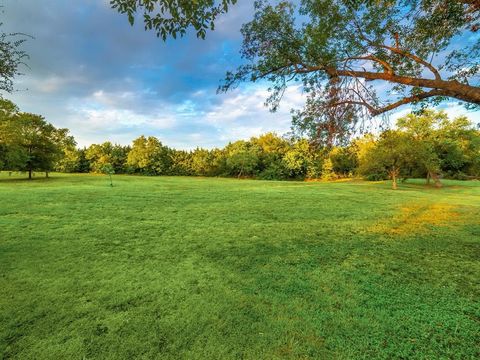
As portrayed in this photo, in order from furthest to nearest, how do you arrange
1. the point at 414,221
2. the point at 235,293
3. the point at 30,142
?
the point at 30,142, the point at 414,221, the point at 235,293

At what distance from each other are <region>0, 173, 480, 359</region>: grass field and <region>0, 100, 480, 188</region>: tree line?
309 cm

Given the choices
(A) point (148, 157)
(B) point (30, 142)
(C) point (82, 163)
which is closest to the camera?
(B) point (30, 142)

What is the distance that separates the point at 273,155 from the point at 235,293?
57.5m

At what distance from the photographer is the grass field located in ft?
9.20

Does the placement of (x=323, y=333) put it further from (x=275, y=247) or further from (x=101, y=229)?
(x=101, y=229)

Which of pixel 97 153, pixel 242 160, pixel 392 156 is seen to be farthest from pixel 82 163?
pixel 392 156

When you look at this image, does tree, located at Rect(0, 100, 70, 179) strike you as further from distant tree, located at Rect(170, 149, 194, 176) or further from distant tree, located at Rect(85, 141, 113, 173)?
distant tree, located at Rect(170, 149, 194, 176)

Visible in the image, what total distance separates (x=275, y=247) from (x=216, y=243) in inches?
62.3

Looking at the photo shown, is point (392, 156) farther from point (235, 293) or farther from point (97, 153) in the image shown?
point (97, 153)

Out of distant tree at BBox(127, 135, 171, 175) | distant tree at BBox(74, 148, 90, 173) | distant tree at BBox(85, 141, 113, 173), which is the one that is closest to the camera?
distant tree at BBox(127, 135, 171, 175)

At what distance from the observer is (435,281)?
456 cm

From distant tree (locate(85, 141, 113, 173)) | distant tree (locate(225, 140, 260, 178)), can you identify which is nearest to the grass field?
distant tree (locate(225, 140, 260, 178))

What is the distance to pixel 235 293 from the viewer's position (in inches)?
158

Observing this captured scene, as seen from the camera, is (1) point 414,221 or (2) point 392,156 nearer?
(1) point 414,221
